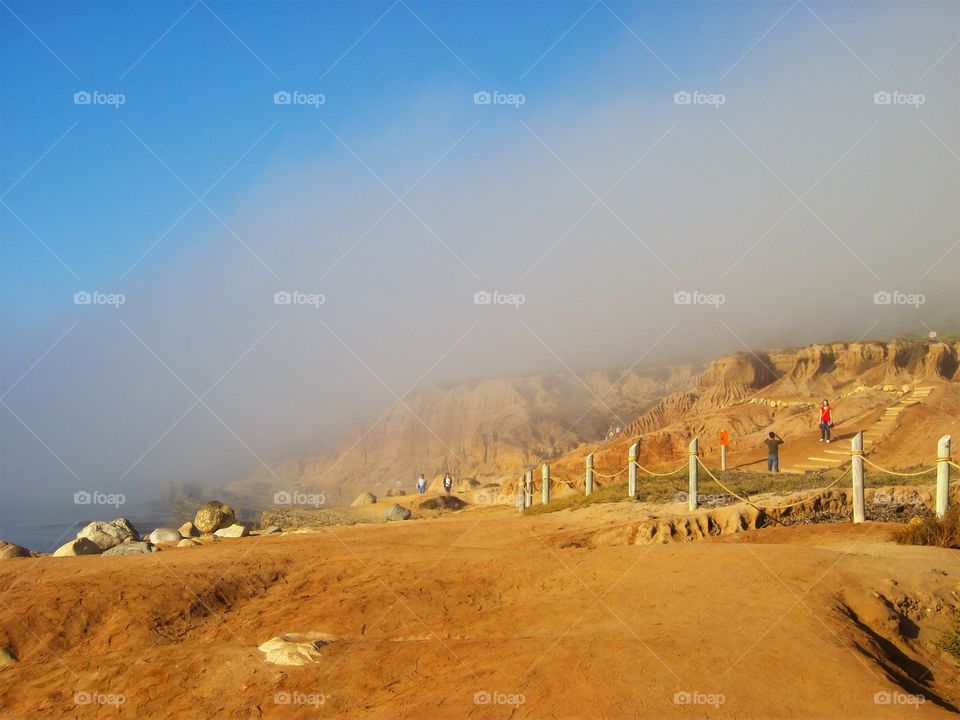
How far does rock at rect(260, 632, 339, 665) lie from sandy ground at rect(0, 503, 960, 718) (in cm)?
16

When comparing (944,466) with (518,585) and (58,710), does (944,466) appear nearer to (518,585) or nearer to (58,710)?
(518,585)

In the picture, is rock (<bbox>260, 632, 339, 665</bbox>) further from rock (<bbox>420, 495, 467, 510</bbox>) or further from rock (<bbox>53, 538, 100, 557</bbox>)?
rock (<bbox>420, 495, 467, 510</bbox>)

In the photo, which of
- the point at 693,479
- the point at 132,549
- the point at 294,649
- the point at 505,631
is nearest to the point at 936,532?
the point at 693,479

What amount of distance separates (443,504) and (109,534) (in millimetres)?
18346

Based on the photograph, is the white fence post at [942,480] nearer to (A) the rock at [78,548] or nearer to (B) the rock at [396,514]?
(A) the rock at [78,548]

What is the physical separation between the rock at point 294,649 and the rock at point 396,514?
939 inches

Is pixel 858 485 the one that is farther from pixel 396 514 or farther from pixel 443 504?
pixel 443 504

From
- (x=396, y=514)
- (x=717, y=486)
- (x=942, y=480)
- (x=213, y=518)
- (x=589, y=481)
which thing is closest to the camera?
(x=942, y=480)

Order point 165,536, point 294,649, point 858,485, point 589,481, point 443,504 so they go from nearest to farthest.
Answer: point 294,649 → point 858,485 → point 165,536 → point 589,481 → point 443,504

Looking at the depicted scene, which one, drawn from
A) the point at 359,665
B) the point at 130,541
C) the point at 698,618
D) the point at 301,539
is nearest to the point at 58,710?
the point at 359,665

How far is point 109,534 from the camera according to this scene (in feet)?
66.8

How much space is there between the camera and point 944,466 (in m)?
12.6

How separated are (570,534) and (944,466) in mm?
7471

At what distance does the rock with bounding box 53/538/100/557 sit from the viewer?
57.2 feet
